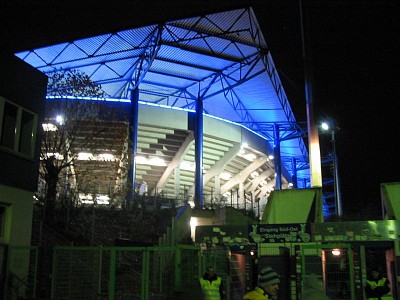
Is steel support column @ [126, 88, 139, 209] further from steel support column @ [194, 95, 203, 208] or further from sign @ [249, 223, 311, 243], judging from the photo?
sign @ [249, 223, 311, 243]

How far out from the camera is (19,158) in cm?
1420

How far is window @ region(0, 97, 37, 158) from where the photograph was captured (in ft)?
45.8

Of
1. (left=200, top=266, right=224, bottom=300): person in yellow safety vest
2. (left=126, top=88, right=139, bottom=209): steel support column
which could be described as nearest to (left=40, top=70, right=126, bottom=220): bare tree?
(left=126, top=88, right=139, bottom=209): steel support column

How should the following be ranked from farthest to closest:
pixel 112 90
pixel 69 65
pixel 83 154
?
1. pixel 112 90
2. pixel 69 65
3. pixel 83 154

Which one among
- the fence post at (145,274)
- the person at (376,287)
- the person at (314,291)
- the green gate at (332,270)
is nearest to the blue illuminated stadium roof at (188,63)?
the green gate at (332,270)

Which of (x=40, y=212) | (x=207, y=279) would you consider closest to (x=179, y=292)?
(x=207, y=279)

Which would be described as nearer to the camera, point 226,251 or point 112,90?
point 226,251

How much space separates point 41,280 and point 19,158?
375cm

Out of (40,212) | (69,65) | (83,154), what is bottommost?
(40,212)

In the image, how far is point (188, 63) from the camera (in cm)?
3716

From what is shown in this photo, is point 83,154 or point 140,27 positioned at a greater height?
point 140,27

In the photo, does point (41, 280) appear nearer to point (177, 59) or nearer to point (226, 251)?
point (226, 251)

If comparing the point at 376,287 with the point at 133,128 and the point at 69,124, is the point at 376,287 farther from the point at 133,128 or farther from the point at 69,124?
the point at 133,128

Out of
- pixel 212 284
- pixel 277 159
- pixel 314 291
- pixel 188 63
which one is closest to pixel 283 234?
pixel 212 284
